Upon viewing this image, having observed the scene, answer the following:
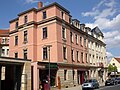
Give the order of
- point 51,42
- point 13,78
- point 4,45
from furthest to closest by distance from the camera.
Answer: point 4,45 → point 51,42 → point 13,78

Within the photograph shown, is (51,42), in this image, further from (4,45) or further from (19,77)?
(4,45)

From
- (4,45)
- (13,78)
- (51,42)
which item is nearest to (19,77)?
(13,78)

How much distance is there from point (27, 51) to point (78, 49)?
33.9ft

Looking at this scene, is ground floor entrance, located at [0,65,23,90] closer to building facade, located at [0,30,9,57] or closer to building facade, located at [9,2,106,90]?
building facade, located at [9,2,106,90]

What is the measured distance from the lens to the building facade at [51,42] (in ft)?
116

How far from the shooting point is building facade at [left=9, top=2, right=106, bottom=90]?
116ft

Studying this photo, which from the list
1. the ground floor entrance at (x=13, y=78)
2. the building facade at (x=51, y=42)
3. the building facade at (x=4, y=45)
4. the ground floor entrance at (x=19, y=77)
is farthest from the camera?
the building facade at (x=4, y=45)

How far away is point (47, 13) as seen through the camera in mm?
37844

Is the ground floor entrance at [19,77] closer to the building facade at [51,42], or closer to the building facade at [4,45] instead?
the building facade at [51,42]

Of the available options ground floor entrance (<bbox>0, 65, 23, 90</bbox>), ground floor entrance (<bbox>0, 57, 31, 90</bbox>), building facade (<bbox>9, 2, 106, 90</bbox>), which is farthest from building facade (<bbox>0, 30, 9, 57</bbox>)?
ground floor entrance (<bbox>0, 57, 31, 90</bbox>)

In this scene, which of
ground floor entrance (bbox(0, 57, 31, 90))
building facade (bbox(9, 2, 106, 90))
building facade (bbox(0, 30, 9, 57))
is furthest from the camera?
building facade (bbox(0, 30, 9, 57))

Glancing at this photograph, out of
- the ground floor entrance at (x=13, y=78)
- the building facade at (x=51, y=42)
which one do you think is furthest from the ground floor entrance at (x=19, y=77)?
the building facade at (x=51, y=42)

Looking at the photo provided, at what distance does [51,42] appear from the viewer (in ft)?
119

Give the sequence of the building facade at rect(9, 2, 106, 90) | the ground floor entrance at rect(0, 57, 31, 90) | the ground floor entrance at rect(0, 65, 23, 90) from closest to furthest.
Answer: the ground floor entrance at rect(0, 57, 31, 90)
the ground floor entrance at rect(0, 65, 23, 90)
the building facade at rect(9, 2, 106, 90)
